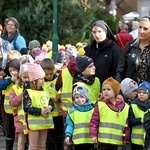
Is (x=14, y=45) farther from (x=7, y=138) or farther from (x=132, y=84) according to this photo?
(x=132, y=84)

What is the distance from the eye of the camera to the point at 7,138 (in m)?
9.21

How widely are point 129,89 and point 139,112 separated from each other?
0.50m

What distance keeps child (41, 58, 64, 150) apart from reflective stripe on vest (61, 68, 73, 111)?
0.19 m

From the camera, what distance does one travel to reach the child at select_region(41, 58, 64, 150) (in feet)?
28.1

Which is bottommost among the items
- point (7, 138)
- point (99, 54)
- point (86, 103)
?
point (7, 138)

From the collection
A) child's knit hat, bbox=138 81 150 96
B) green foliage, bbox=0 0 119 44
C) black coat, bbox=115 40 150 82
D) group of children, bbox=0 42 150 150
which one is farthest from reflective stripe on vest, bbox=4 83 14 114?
green foliage, bbox=0 0 119 44

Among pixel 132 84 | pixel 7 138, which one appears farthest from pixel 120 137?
pixel 7 138

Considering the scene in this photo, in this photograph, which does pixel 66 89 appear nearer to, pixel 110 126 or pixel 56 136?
pixel 56 136

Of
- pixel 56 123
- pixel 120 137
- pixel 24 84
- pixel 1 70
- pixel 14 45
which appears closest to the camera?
pixel 120 137

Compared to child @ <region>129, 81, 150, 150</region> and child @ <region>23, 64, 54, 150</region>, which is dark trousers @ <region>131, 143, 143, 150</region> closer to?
child @ <region>129, 81, 150, 150</region>

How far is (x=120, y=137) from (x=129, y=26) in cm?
560

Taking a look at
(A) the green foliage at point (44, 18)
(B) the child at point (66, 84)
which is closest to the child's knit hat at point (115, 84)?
(B) the child at point (66, 84)

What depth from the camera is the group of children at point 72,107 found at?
7.30m

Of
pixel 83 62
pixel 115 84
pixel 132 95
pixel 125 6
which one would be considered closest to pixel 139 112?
pixel 115 84
